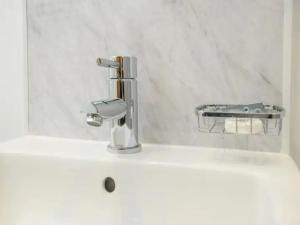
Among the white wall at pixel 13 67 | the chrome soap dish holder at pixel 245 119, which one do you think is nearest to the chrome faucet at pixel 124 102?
the chrome soap dish holder at pixel 245 119

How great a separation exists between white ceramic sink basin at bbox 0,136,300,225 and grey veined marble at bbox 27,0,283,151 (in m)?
0.07

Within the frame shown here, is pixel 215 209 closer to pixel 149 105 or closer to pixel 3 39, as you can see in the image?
pixel 149 105

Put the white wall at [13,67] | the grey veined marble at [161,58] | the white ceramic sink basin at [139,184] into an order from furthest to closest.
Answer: the white wall at [13,67], the grey veined marble at [161,58], the white ceramic sink basin at [139,184]

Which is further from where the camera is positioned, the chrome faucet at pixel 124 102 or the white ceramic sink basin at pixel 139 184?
the chrome faucet at pixel 124 102

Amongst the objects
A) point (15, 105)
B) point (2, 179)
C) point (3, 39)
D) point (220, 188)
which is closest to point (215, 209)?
point (220, 188)

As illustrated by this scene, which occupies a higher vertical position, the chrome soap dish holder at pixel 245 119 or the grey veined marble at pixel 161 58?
the grey veined marble at pixel 161 58

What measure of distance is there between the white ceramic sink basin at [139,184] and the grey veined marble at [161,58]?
73mm

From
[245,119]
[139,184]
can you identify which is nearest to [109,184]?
[139,184]

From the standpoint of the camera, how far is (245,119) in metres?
0.60

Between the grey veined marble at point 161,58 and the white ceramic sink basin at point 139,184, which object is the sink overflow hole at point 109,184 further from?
the grey veined marble at point 161,58

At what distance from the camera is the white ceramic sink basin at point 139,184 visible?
0.57 m

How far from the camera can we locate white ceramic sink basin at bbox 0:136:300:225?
0.57m

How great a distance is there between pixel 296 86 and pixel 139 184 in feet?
1.18

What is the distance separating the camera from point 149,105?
755 mm
